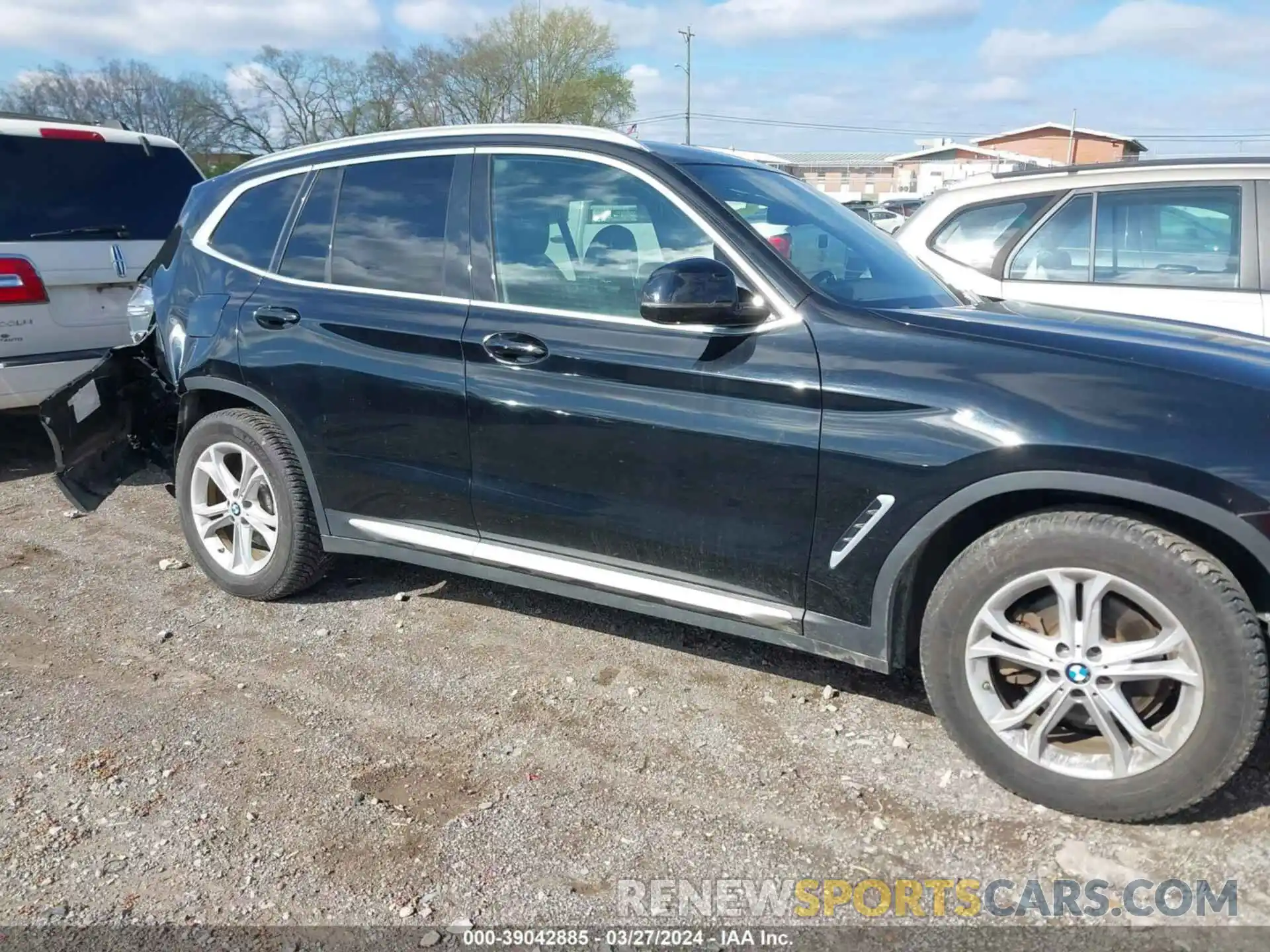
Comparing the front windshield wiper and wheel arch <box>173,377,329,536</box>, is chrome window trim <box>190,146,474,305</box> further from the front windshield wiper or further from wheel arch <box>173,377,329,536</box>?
the front windshield wiper

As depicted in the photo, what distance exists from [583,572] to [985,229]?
11.7 ft

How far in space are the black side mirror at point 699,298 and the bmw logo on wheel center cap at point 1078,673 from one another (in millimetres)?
1321

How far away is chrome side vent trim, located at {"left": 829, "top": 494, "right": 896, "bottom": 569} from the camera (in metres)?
2.82

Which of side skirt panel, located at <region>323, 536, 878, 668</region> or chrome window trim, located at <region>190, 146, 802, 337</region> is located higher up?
chrome window trim, located at <region>190, 146, 802, 337</region>

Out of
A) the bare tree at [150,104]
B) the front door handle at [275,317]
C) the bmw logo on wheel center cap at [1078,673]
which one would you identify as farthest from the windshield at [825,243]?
the bare tree at [150,104]

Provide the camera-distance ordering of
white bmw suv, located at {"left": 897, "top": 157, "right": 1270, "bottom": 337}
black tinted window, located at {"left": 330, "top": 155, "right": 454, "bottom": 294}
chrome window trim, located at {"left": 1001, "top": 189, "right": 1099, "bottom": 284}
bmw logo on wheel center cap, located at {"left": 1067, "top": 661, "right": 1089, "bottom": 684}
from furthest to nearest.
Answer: chrome window trim, located at {"left": 1001, "top": 189, "right": 1099, "bottom": 284}, white bmw suv, located at {"left": 897, "top": 157, "right": 1270, "bottom": 337}, black tinted window, located at {"left": 330, "top": 155, "right": 454, "bottom": 294}, bmw logo on wheel center cap, located at {"left": 1067, "top": 661, "right": 1089, "bottom": 684}

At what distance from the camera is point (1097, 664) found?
102 inches

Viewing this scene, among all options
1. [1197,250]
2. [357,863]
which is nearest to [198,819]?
[357,863]

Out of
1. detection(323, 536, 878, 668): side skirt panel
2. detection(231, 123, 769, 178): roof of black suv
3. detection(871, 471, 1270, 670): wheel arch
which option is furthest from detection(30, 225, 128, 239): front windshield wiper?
detection(871, 471, 1270, 670): wheel arch

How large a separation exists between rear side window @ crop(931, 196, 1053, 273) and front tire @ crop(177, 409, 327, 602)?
386 centimetres

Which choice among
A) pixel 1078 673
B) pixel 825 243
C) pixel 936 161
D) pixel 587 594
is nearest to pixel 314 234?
pixel 587 594

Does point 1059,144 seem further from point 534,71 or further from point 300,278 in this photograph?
point 300,278

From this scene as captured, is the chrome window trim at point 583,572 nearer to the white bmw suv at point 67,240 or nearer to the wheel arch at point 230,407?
the wheel arch at point 230,407

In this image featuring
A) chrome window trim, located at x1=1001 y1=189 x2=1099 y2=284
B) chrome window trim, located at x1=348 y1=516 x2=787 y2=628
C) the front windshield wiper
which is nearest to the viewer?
chrome window trim, located at x1=348 y1=516 x2=787 y2=628
